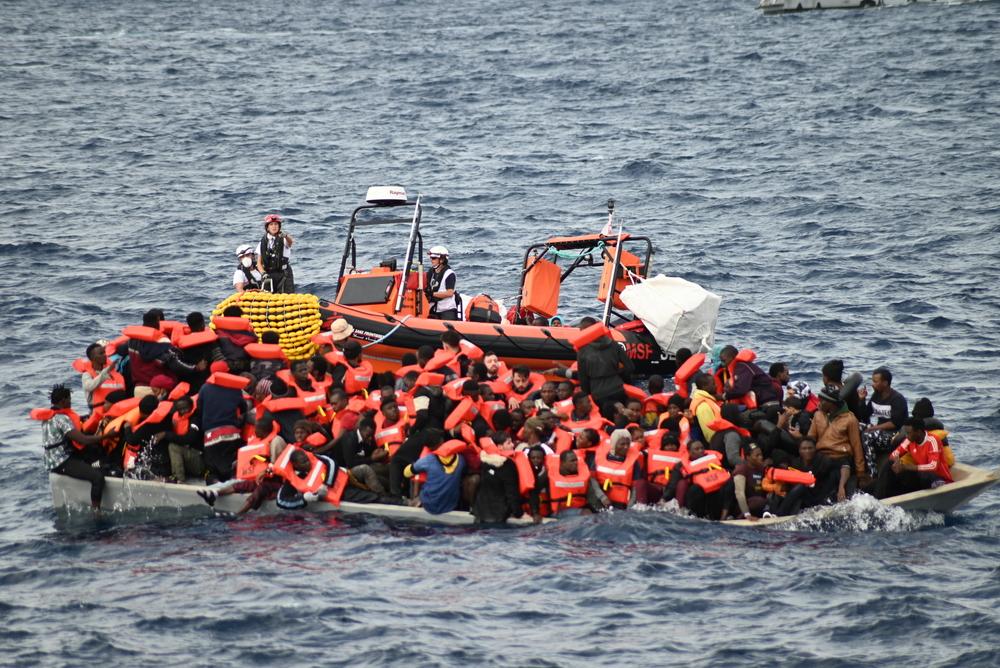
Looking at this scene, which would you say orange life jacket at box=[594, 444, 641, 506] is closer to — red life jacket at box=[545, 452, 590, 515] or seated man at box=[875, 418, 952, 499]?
red life jacket at box=[545, 452, 590, 515]

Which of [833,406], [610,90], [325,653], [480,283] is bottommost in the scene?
[325,653]

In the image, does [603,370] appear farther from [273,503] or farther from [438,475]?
[273,503]

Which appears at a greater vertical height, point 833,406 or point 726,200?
point 726,200

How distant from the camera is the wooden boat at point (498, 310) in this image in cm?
1800

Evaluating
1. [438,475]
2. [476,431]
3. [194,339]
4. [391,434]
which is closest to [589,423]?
[476,431]

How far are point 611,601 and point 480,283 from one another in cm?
1393

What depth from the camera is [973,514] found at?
1566 centimetres

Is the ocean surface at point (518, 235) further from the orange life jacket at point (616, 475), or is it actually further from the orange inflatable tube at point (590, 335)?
the orange inflatable tube at point (590, 335)

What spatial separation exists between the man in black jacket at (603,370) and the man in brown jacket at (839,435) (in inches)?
94.0

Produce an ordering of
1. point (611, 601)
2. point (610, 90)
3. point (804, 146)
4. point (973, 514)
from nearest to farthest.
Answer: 1. point (611, 601)
2. point (973, 514)
3. point (804, 146)
4. point (610, 90)

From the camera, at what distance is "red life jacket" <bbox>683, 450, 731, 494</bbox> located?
14.4 metres

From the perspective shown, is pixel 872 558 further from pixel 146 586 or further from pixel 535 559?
pixel 146 586

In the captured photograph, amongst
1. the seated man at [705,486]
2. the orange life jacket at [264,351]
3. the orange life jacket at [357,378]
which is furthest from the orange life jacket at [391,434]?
the seated man at [705,486]

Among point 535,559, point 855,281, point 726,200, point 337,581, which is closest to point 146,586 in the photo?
point 337,581
